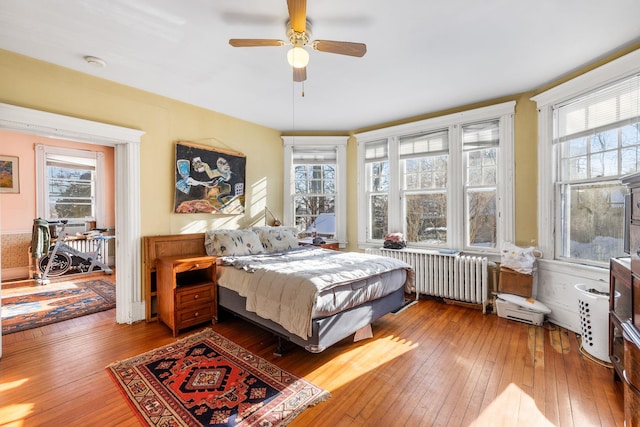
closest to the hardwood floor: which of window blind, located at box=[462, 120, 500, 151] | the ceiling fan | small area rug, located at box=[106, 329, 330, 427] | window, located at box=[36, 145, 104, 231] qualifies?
small area rug, located at box=[106, 329, 330, 427]

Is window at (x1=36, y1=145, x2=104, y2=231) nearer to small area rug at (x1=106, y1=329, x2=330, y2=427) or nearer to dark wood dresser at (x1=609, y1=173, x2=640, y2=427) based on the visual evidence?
small area rug at (x1=106, y1=329, x2=330, y2=427)

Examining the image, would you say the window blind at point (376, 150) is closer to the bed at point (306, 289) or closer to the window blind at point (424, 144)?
the window blind at point (424, 144)

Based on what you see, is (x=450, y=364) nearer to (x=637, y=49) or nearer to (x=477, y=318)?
(x=477, y=318)

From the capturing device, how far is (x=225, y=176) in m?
4.00

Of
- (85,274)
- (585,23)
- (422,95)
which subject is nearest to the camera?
(585,23)

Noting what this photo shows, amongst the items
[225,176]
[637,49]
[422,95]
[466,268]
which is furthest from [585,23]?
[225,176]

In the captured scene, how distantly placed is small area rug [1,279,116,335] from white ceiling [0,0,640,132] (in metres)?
2.82

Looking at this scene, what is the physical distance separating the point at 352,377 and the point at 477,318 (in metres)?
2.02

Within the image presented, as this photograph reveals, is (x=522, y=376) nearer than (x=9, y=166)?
Yes

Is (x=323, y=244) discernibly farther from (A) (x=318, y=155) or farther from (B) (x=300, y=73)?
(B) (x=300, y=73)

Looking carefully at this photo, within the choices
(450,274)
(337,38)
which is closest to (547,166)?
(450,274)

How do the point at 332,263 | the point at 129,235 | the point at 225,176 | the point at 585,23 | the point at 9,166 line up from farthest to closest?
the point at 9,166, the point at 225,176, the point at 129,235, the point at 332,263, the point at 585,23

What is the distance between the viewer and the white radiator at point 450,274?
349 cm

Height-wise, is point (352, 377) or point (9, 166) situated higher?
point (9, 166)
